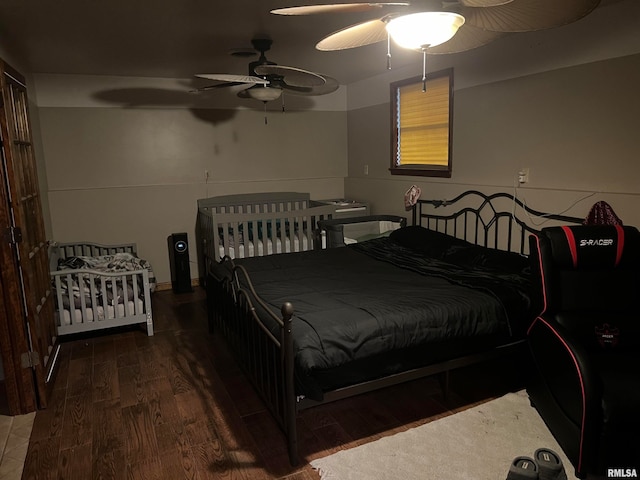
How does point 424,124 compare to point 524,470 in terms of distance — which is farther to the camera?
point 424,124

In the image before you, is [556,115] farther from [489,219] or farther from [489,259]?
[489,259]

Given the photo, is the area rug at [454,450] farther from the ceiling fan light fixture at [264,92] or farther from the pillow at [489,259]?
the ceiling fan light fixture at [264,92]

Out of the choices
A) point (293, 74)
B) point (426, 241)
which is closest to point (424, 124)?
point (426, 241)

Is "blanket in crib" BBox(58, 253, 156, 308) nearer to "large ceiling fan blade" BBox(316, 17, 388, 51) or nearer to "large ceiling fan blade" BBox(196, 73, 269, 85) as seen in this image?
"large ceiling fan blade" BBox(196, 73, 269, 85)

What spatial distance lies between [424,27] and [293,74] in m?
1.35

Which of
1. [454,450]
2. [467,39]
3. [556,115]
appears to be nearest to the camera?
[467,39]

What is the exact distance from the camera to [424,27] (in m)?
1.66

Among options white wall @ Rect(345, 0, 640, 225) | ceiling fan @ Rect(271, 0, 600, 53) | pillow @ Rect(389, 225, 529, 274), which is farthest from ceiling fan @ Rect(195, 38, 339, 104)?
pillow @ Rect(389, 225, 529, 274)

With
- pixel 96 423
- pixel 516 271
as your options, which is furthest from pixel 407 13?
pixel 96 423

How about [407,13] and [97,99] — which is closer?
[407,13]

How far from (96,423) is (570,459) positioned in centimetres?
240

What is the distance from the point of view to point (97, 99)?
4.63 meters

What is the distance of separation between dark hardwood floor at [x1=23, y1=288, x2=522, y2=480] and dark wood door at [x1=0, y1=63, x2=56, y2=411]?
0.99 feet

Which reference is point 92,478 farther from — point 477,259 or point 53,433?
point 477,259
